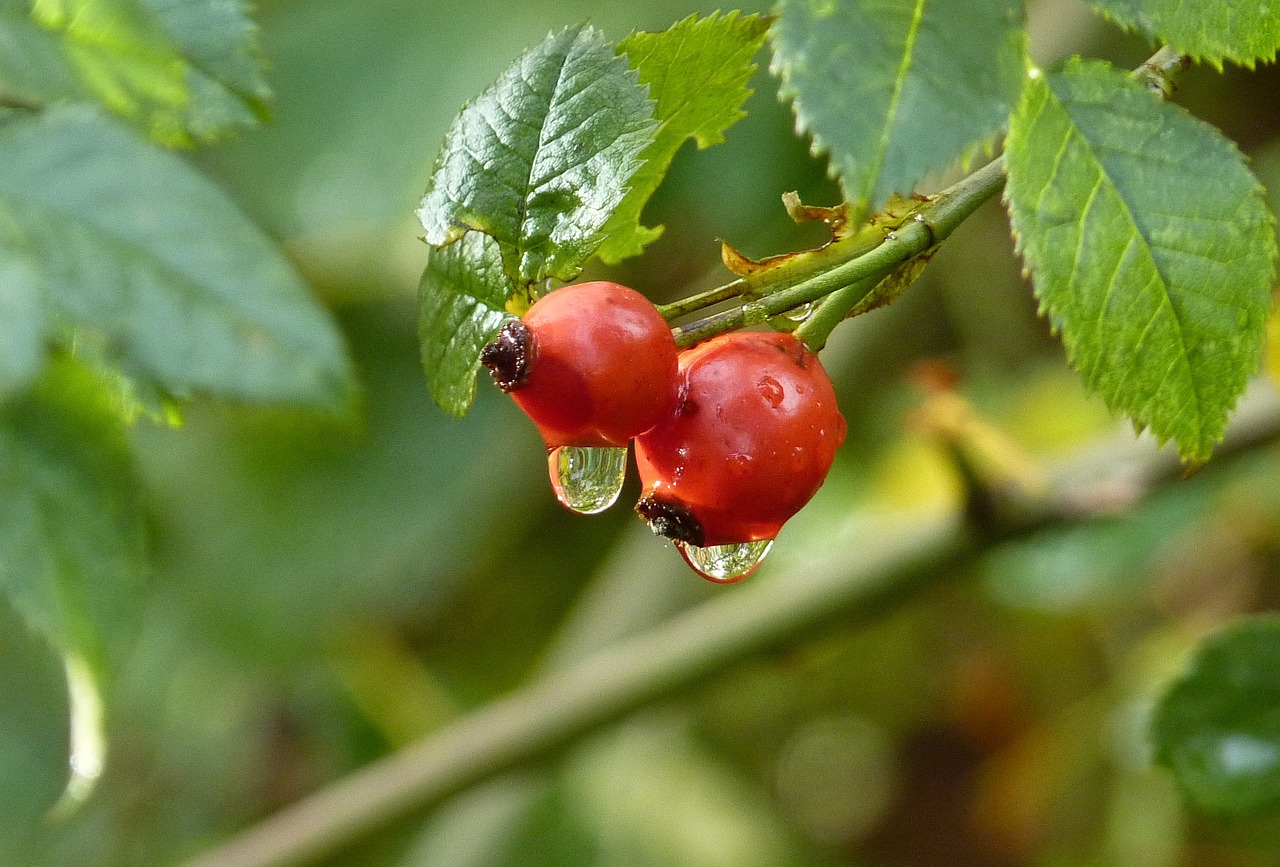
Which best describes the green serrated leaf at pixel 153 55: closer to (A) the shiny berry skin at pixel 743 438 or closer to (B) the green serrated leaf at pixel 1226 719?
(A) the shiny berry skin at pixel 743 438

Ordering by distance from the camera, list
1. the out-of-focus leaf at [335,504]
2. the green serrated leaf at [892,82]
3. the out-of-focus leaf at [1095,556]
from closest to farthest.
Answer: the green serrated leaf at [892,82]
the out-of-focus leaf at [1095,556]
the out-of-focus leaf at [335,504]

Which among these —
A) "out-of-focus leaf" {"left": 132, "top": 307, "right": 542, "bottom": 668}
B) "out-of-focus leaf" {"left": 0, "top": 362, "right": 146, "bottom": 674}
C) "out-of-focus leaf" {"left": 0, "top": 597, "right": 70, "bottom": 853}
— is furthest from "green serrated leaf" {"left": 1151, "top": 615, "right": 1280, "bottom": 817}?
"out-of-focus leaf" {"left": 0, "top": 597, "right": 70, "bottom": 853}

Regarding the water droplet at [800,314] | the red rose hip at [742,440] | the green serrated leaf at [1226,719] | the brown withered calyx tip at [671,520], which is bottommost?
the green serrated leaf at [1226,719]

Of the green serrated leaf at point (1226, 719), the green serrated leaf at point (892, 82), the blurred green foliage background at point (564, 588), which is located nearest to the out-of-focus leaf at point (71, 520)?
the green serrated leaf at point (892, 82)

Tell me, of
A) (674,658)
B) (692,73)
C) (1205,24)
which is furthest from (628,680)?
(1205,24)

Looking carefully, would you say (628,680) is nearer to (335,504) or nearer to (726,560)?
(726,560)

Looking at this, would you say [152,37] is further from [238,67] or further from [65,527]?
[65,527]

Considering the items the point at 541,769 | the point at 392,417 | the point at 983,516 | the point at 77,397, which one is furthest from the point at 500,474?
the point at 77,397
